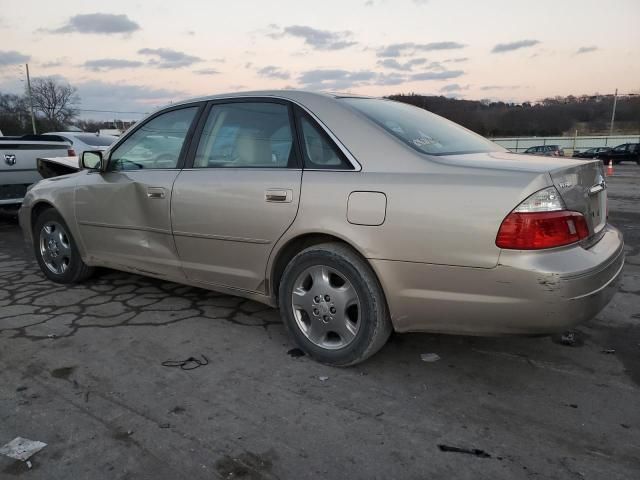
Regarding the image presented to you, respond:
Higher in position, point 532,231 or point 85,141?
point 85,141

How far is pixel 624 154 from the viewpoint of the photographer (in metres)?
33.5

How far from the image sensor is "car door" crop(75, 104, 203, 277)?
3.68 metres

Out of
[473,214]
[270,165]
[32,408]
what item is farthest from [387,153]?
[32,408]

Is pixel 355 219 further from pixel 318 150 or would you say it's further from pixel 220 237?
pixel 220 237

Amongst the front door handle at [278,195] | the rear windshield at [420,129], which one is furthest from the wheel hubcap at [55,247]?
the rear windshield at [420,129]

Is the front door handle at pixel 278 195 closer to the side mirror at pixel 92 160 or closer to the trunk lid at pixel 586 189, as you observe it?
the trunk lid at pixel 586 189

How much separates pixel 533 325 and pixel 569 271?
0.30 meters

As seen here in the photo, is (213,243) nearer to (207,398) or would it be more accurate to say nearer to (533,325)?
(207,398)

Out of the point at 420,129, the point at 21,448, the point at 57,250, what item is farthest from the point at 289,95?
the point at 57,250

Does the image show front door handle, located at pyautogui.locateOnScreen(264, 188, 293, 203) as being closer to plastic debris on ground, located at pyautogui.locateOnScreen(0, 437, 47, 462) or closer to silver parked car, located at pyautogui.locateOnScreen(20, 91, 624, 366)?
silver parked car, located at pyautogui.locateOnScreen(20, 91, 624, 366)

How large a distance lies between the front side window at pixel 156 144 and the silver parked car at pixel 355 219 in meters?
0.01

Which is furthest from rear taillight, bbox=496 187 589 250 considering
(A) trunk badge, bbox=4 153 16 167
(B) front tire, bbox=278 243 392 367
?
(A) trunk badge, bbox=4 153 16 167

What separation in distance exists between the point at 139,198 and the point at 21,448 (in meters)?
2.00

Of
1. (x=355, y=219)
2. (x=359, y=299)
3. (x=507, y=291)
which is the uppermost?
(x=355, y=219)
